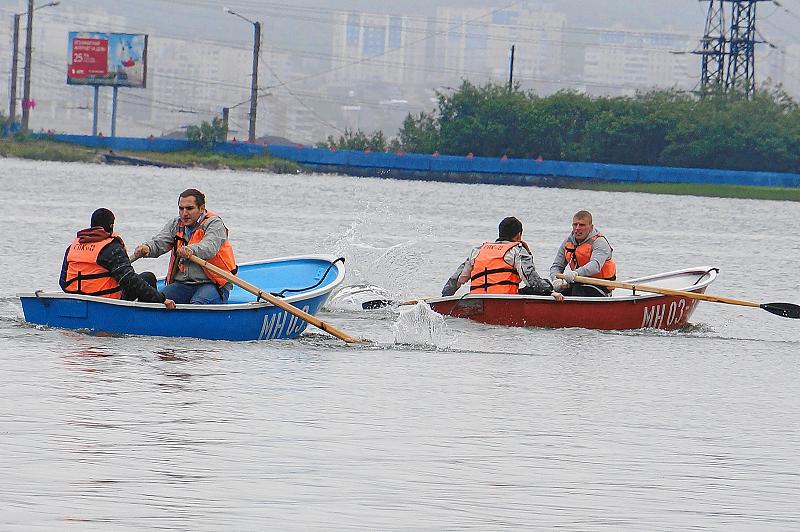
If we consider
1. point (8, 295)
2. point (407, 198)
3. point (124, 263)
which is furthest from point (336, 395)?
point (407, 198)

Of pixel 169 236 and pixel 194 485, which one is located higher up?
pixel 169 236

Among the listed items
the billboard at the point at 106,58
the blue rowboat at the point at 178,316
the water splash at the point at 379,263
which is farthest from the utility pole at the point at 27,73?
the blue rowboat at the point at 178,316

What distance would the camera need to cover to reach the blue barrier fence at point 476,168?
88.7 m

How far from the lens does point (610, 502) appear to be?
952 cm

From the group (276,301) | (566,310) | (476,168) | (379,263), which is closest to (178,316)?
(276,301)

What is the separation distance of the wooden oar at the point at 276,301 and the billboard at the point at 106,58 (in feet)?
284

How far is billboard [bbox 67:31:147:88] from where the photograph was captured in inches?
4001

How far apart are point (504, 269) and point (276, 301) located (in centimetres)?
344

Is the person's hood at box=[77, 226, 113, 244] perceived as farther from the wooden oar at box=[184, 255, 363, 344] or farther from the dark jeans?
the dark jeans

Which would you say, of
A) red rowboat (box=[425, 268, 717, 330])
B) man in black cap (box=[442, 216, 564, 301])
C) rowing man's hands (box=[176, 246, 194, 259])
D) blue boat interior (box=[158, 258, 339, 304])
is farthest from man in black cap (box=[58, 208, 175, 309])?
man in black cap (box=[442, 216, 564, 301])

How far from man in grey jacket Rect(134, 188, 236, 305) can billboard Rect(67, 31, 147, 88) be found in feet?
286

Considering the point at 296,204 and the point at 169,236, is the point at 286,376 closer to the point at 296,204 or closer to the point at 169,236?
the point at 169,236

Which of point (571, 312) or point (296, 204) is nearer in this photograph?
point (571, 312)

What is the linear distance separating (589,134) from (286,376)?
90346mm
